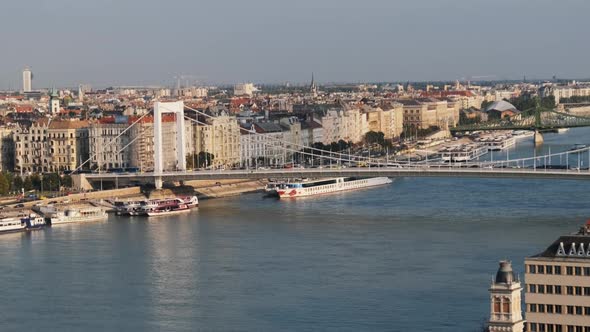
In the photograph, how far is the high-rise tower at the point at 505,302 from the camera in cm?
Result: 983

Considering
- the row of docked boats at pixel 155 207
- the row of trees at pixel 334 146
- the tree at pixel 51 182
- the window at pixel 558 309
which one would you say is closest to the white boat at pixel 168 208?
the row of docked boats at pixel 155 207

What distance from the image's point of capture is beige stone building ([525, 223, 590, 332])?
979cm

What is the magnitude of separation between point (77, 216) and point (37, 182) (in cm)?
376

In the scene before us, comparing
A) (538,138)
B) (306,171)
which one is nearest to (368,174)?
(306,171)

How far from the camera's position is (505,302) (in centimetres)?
988

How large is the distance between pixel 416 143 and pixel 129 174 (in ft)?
48.3

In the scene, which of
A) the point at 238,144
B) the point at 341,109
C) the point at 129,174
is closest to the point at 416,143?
the point at 341,109

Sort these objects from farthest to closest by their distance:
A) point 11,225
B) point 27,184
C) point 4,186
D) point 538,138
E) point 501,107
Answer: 1. point 501,107
2. point 538,138
3. point 27,184
4. point 4,186
5. point 11,225

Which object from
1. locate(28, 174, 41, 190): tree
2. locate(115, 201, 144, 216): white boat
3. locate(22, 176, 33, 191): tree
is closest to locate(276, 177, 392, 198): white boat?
locate(115, 201, 144, 216): white boat

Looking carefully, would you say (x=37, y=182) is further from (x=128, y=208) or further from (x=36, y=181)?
(x=128, y=208)

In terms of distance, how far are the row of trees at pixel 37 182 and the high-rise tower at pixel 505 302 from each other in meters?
14.3

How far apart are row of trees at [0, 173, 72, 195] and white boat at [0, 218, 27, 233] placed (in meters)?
4.16

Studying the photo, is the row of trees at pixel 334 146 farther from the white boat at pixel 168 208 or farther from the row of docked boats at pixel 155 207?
the white boat at pixel 168 208

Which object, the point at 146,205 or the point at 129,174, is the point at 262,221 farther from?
the point at 129,174
